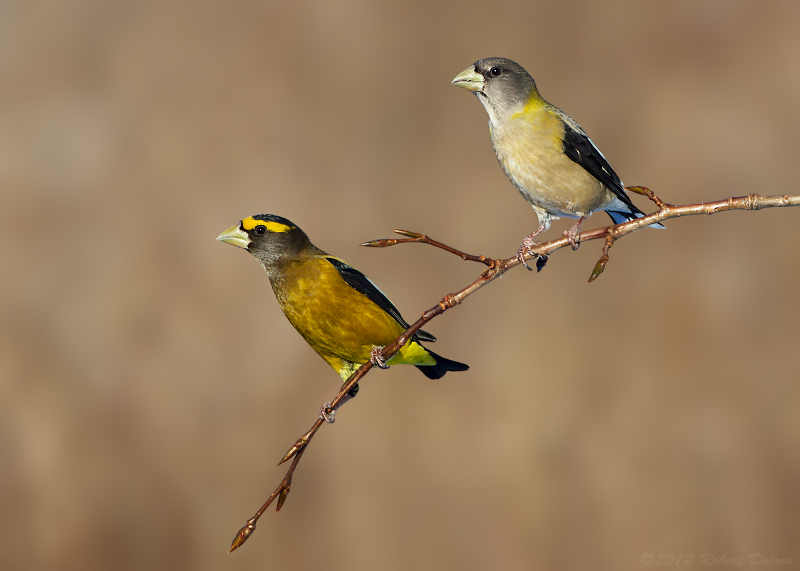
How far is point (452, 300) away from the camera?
3.80 feet

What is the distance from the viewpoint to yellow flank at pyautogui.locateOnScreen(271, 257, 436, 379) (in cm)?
162

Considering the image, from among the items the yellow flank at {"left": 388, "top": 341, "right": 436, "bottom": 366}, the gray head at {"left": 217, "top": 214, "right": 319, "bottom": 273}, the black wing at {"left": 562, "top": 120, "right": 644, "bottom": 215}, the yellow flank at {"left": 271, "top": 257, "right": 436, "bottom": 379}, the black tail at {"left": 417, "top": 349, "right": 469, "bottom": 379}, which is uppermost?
the black wing at {"left": 562, "top": 120, "right": 644, "bottom": 215}

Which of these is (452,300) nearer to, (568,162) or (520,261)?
(520,261)

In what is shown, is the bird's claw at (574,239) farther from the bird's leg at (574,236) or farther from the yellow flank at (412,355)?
the yellow flank at (412,355)

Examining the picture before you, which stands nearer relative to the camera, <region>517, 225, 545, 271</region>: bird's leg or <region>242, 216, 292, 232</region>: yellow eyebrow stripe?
<region>517, 225, 545, 271</region>: bird's leg

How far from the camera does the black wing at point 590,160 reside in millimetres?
1426

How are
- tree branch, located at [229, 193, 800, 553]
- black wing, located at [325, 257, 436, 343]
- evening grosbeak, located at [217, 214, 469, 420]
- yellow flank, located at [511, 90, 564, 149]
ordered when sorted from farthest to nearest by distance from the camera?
black wing, located at [325, 257, 436, 343]
evening grosbeak, located at [217, 214, 469, 420]
yellow flank, located at [511, 90, 564, 149]
tree branch, located at [229, 193, 800, 553]

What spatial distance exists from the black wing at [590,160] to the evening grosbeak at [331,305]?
534 millimetres

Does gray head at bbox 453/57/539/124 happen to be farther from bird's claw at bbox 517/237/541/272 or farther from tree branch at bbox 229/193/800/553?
tree branch at bbox 229/193/800/553

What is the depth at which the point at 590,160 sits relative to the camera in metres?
1.46

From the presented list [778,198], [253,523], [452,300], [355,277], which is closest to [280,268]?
[355,277]

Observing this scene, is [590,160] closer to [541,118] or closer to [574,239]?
[541,118]

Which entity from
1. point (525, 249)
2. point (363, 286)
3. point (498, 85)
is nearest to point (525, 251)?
point (525, 249)

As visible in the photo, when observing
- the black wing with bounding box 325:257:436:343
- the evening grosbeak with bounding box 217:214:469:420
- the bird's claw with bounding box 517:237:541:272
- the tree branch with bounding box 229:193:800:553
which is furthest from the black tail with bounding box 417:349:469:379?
the tree branch with bounding box 229:193:800:553
